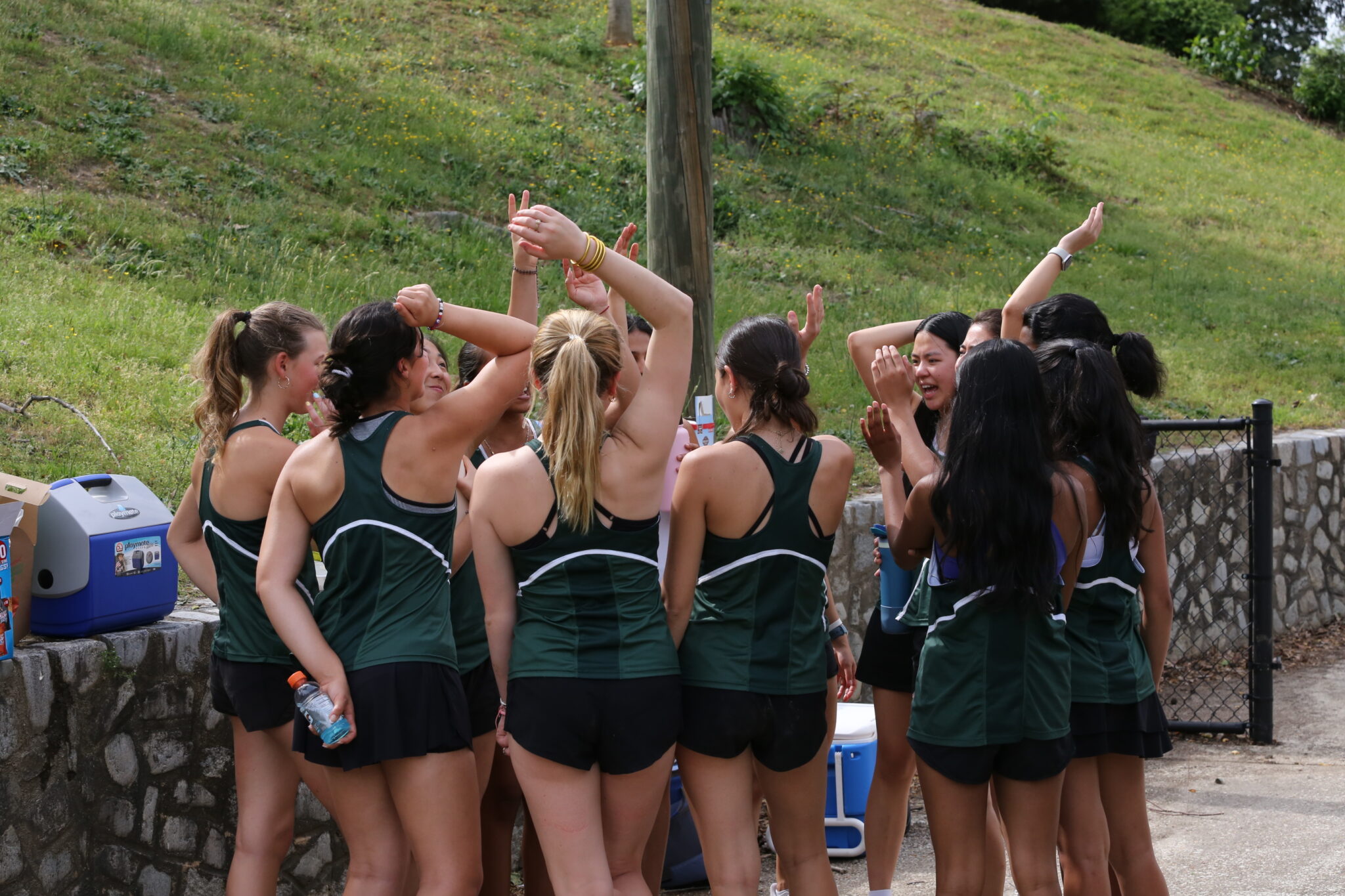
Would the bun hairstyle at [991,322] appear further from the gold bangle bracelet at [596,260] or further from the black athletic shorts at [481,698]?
the black athletic shorts at [481,698]

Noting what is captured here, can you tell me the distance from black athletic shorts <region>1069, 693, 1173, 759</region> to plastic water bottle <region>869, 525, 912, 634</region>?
0.71 metres

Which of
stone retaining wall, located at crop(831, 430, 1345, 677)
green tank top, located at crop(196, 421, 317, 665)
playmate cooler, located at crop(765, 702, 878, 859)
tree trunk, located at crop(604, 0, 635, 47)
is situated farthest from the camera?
tree trunk, located at crop(604, 0, 635, 47)

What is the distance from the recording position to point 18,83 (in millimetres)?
10531

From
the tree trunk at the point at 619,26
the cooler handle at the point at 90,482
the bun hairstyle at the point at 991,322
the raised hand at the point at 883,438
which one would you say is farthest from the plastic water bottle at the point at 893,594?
the tree trunk at the point at 619,26

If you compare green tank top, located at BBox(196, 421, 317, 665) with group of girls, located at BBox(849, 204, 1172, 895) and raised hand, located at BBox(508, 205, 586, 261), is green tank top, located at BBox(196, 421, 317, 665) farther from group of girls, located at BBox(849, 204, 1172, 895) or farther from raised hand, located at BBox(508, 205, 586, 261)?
group of girls, located at BBox(849, 204, 1172, 895)

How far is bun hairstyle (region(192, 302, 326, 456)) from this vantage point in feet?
11.3

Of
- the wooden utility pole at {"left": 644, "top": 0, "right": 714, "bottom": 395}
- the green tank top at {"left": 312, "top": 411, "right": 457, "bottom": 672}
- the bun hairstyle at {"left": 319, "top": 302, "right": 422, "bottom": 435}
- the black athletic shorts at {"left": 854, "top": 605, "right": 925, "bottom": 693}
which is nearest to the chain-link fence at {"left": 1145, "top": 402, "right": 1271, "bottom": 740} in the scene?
the wooden utility pole at {"left": 644, "top": 0, "right": 714, "bottom": 395}

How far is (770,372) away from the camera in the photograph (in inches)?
132

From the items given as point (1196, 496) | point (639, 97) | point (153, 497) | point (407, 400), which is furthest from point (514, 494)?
point (639, 97)

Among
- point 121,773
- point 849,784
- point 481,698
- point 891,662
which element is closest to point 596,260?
point 481,698

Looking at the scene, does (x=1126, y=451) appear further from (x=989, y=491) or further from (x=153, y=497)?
(x=153, y=497)

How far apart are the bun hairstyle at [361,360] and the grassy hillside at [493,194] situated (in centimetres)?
271

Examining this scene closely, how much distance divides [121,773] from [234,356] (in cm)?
144

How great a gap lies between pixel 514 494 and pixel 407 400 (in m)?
0.41
